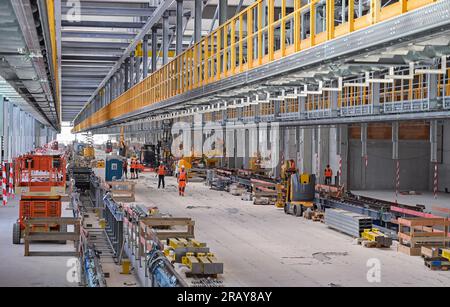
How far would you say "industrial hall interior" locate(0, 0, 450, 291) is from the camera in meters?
10.1

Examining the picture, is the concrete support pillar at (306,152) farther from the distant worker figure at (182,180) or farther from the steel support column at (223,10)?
the steel support column at (223,10)

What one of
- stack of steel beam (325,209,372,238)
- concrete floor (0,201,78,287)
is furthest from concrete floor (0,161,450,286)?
stack of steel beam (325,209,372,238)

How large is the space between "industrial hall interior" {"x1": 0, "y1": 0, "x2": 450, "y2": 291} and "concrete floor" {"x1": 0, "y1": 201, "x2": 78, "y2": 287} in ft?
0.12

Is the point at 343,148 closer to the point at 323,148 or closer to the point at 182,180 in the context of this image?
the point at 323,148

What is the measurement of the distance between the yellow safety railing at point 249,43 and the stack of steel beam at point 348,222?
4.45 m

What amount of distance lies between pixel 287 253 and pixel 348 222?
3.07 metres

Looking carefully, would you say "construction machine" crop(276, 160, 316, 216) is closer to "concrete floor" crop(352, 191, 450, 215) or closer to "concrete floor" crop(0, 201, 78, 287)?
"concrete floor" crop(352, 191, 450, 215)

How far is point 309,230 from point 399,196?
11.9 m

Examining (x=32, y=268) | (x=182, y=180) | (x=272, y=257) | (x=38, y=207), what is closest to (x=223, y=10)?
(x=38, y=207)

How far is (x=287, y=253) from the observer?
15.0 m

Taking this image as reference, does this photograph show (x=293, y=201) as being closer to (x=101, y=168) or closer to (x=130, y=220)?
(x=130, y=220)

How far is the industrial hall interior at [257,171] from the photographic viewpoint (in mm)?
10086

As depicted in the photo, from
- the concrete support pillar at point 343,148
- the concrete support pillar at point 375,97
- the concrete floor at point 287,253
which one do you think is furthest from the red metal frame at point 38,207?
the concrete support pillar at point 343,148

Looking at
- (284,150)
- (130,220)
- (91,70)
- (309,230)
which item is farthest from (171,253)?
(91,70)
